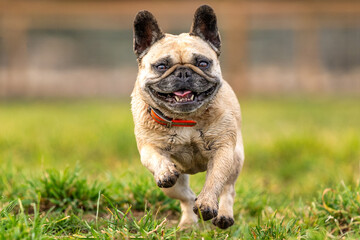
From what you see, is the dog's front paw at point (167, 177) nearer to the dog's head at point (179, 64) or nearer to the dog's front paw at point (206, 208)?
the dog's front paw at point (206, 208)

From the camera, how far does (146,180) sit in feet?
14.6

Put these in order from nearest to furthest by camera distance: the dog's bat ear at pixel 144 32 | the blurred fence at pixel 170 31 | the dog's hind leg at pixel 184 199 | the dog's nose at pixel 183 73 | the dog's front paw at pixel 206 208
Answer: the dog's front paw at pixel 206 208
the dog's nose at pixel 183 73
the dog's bat ear at pixel 144 32
the dog's hind leg at pixel 184 199
the blurred fence at pixel 170 31

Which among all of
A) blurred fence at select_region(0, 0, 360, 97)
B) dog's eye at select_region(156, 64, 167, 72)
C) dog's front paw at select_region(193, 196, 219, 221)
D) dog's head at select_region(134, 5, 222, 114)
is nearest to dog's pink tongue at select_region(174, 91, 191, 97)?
dog's head at select_region(134, 5, 222, 114)

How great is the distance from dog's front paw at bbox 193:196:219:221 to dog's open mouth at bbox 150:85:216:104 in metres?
0.60

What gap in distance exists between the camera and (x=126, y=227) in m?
3.27

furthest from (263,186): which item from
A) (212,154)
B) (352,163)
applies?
(212,154)

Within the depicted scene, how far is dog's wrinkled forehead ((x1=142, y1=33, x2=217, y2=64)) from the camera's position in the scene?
131 inches

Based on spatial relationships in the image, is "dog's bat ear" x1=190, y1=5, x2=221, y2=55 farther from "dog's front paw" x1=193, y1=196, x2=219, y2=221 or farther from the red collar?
"dog's front paw" x1=193, y1=196, x2=219, y2=221

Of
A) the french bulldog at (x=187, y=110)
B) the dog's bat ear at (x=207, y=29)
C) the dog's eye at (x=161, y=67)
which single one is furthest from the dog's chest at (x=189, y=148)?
the dog's bat ear at (x=207, y=29)

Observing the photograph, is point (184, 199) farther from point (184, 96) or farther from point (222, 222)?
point (184, 96)

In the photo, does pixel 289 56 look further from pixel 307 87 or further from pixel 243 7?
pixel 243 7

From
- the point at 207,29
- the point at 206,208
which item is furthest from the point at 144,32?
the point at 206,208

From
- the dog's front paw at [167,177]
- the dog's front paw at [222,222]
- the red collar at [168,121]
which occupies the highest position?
the red collar at [168,121]

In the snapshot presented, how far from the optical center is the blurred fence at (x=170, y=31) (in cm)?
1438
